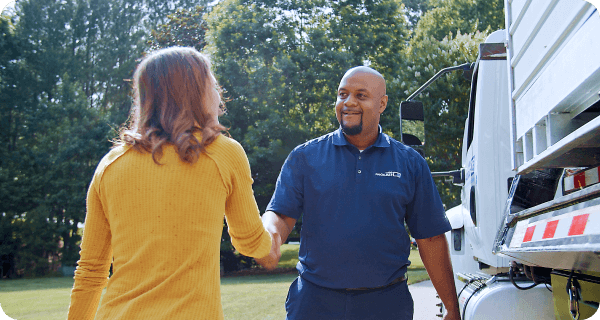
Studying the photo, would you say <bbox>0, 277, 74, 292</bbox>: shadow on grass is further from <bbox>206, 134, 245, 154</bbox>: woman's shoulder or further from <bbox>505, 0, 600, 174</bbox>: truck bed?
<bbox>206, 134, 245, 154</bbox>: woman's shoulder

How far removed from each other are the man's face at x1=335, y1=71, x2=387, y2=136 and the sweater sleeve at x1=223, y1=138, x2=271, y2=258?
135 cm

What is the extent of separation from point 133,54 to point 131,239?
31.6 metres

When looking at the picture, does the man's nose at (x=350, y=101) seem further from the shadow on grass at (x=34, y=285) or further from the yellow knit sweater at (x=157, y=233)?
the shadow on grass at (x=34, y=285)

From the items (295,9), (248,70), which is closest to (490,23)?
(295,9)

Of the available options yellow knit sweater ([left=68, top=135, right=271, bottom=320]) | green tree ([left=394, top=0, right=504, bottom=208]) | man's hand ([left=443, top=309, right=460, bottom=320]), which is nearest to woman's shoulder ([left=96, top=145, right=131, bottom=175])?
yellow knit sweater ([left=68, top=135, right=271, bottom=320])

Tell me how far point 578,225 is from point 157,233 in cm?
148

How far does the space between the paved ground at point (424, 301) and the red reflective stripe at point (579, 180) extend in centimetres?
651

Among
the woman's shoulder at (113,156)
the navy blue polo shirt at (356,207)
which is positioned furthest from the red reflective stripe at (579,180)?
the woman's shoulder at (113,156)

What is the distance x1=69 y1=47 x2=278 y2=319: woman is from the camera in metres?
1.70

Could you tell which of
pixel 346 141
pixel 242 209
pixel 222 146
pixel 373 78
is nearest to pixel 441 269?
pixel 346 141

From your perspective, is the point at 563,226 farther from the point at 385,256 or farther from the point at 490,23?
the point at 490,23

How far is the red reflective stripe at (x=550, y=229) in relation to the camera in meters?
2.23

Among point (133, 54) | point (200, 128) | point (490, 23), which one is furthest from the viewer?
point (133, 54)

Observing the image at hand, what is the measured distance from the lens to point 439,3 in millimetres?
26297
